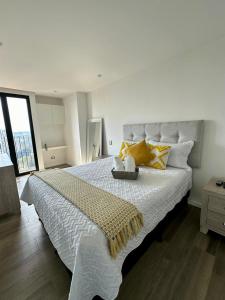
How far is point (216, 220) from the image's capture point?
5.26ft

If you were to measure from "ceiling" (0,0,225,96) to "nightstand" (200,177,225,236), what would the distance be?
1840 mm

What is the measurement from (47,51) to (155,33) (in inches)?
56.2

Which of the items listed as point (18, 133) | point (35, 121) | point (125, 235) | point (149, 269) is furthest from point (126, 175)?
point (18, 133)

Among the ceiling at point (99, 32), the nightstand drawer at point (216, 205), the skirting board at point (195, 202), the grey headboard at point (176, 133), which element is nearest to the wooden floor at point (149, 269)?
the nightstand drawer at point (216, 205)

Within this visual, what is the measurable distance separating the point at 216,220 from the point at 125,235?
1.28m

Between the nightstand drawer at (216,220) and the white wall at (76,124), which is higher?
the white wall at (76,124)

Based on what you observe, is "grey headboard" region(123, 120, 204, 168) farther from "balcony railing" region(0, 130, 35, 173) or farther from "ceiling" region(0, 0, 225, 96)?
"balcony railing" region(0, 130, 35, 173)

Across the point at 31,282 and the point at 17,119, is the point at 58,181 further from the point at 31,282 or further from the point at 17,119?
the point at 17,119

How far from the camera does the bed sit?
0.86 metres

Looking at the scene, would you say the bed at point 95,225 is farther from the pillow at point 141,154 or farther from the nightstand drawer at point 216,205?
the nightstand drawer at point 216,205

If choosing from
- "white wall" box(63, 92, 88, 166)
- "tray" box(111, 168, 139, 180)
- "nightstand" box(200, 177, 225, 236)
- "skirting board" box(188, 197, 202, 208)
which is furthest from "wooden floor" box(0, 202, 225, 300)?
"white wall" box(63, 92, 88, 166)

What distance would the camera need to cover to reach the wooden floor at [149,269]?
45.2 inches

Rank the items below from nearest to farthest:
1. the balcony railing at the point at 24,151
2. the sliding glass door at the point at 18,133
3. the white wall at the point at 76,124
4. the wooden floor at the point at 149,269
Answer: the wooden floor at the point at 149,269 → the sliding glass door at the point at 18,133 → the balcony railing at the point at 24,151 → the white wall at the point at 76,124

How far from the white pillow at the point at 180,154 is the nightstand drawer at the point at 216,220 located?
0.67 metres
